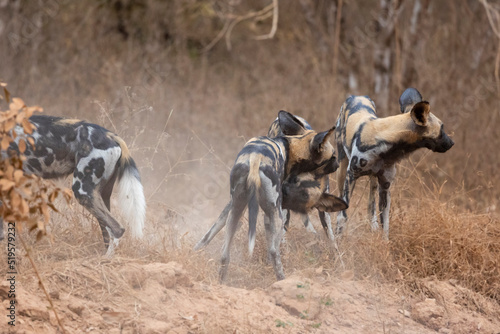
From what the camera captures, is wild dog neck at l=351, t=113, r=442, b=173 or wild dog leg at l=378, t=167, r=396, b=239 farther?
wild dog leg at l=378, t=167, r=396, b=239

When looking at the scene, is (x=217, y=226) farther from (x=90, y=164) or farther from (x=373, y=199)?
(x=373, y=199)

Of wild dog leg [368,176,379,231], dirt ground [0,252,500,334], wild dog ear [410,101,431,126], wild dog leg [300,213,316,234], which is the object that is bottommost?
dirt ground [0,252,500,334]

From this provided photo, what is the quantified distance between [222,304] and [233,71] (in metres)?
7.74

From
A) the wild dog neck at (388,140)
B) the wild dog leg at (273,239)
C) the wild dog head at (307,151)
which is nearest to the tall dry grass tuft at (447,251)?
the wild dog neck at (388,140)

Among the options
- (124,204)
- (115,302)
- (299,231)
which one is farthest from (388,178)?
(115,302)

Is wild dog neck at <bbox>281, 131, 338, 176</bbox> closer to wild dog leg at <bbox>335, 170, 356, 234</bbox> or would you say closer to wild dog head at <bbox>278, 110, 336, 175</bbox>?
wild dog head at <bbox>278, 110, 336, 175</bbox>

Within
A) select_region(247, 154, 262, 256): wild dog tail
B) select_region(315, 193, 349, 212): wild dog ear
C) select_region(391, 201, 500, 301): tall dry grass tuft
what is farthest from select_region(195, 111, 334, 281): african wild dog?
select_region(391, 201, 500, 301): tall dry grass tuft

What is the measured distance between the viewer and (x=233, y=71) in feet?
36.7

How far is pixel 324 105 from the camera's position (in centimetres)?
881

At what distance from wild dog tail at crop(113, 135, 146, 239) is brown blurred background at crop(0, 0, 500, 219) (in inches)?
59.5

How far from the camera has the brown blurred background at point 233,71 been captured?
305 inches

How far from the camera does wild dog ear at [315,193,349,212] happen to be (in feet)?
14.9

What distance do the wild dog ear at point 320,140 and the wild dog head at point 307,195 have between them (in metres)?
0.24

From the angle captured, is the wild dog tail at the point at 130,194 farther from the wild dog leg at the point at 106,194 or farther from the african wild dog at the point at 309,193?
the african wild dog at the point at 309,193
